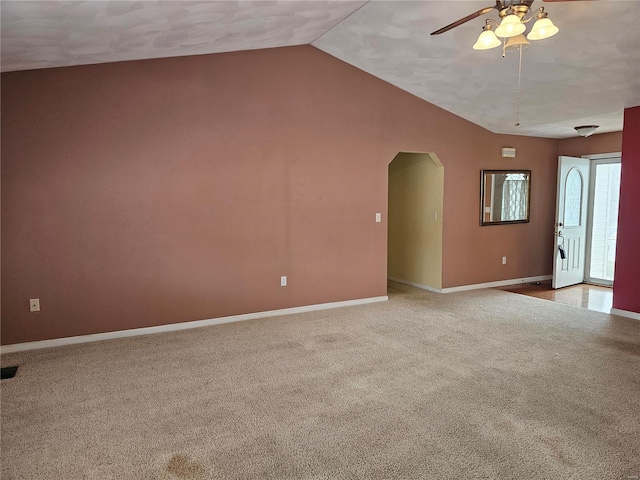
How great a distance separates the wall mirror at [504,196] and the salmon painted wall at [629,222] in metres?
1.74

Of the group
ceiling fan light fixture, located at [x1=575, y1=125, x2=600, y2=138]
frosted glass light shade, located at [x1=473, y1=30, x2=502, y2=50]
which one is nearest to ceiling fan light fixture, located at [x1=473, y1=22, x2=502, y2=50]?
frosted glass light shade, located at [x1=473, y1=30, x2=502, y2=50]

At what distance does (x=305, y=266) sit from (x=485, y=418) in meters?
2.79

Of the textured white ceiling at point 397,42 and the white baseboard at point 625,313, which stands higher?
Answer: the textured white ceiling at point 397,42

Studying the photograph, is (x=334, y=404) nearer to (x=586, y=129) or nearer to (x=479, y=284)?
(x=479, y=284)

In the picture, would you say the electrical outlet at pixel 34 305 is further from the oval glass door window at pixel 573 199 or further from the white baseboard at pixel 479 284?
the oval glass door window at pixel 573 199

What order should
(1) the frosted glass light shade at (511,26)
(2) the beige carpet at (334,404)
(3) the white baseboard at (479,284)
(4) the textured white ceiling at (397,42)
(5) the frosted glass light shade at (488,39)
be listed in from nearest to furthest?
1. (2) the beige carpet at (334,404)
2. (1) the frosted glass light shade at (511,26)
3. (5) the frosted glass light shade at (488,39)
4. (4) the textured white ceiling at (397,42)
5. (3) the white baseboard at (479,284)

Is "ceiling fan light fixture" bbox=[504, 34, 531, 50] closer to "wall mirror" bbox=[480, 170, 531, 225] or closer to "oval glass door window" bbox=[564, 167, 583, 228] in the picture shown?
"wall mirror" bbox=[480, 170, 531, 225]

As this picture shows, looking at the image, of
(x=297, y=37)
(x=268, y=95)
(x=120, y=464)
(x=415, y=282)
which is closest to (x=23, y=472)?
(x=120, y=464)

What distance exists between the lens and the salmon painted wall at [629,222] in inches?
184

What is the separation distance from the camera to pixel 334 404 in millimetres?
2787

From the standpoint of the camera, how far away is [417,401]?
2.82 m

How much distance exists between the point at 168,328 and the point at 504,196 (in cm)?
510

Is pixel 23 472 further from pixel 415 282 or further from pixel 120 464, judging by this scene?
pixel 415 282

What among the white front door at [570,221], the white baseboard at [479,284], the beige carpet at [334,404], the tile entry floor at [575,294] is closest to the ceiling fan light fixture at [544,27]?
the beige carpet at [334,404]
